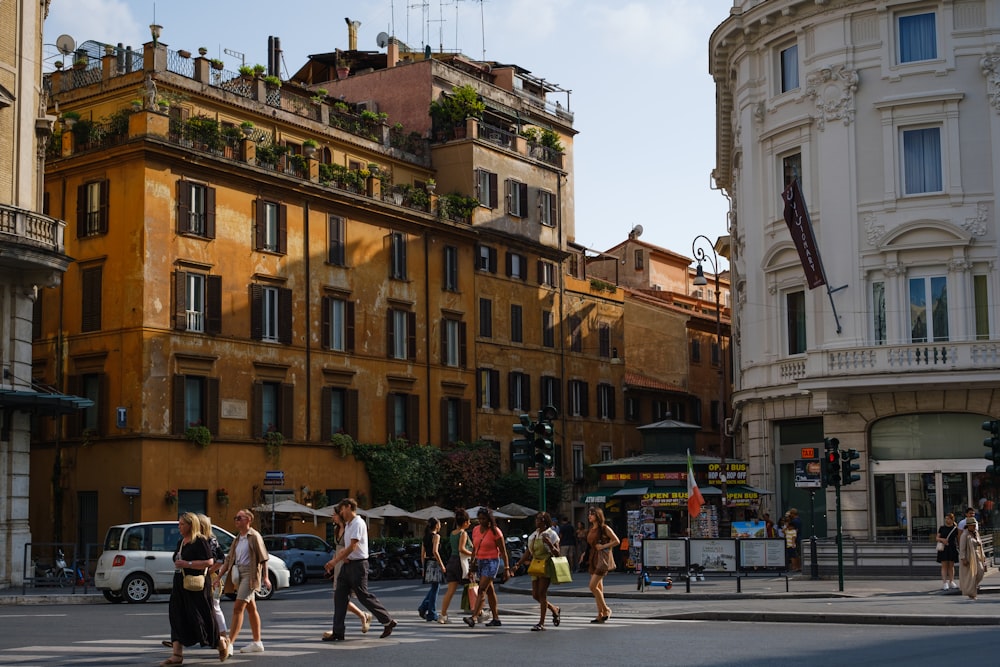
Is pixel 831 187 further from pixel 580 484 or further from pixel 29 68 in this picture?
pixel 580 484

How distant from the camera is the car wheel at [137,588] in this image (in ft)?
97.3

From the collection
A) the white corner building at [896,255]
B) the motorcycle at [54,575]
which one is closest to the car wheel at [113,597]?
the motorcycle at [54,575]

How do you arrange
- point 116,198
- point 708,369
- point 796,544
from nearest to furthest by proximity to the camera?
point 796,544
point 116,198
point 708,369

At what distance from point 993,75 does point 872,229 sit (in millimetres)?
5010

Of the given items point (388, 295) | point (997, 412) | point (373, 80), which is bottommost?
point (997, 412)

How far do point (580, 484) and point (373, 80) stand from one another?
757 inches

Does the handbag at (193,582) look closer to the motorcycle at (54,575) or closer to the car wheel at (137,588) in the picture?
the car wheel at (137,588)

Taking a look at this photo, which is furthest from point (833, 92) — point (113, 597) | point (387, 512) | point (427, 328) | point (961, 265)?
point (113, 597)

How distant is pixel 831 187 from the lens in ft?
128

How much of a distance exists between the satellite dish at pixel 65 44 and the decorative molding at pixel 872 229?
28298mm

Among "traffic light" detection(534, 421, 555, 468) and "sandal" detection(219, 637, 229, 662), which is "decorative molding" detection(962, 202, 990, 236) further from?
"sandal" detection(219, 637, 229, 662)

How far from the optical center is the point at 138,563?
2973 centimetres

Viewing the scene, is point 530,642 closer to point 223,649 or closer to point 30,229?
point 223,649

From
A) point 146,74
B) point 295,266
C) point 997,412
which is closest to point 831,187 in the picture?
point 997,412
